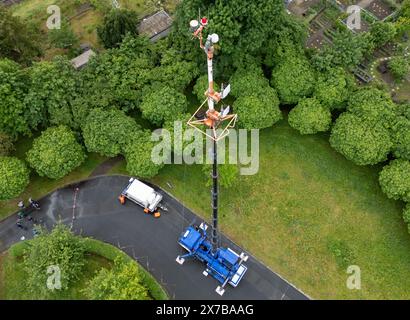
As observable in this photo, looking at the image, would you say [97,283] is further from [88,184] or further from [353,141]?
[353,141]

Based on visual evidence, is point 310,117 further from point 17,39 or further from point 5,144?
point 17,39

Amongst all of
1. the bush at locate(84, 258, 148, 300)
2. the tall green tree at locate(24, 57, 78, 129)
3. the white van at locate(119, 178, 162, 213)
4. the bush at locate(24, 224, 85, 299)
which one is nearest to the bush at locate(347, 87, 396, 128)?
the white van at locate(119, 178, 162, 213)

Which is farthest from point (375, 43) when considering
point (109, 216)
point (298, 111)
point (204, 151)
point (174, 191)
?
point (109, 216)

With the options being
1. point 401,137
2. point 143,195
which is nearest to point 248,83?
point 143,195

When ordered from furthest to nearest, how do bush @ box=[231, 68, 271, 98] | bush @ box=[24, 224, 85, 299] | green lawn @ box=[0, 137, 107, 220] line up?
bush @ box=[231, 68, 271, 98] < green lawn @ box=[0, 137, 107, 220] < bush @ box=[24, 224, 85, 299]

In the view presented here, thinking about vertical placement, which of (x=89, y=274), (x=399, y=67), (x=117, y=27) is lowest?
(x=89, y=274)

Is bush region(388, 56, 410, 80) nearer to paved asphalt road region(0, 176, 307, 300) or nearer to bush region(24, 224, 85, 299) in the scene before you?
paved asphalt road region(0, 176, 307, 300)
